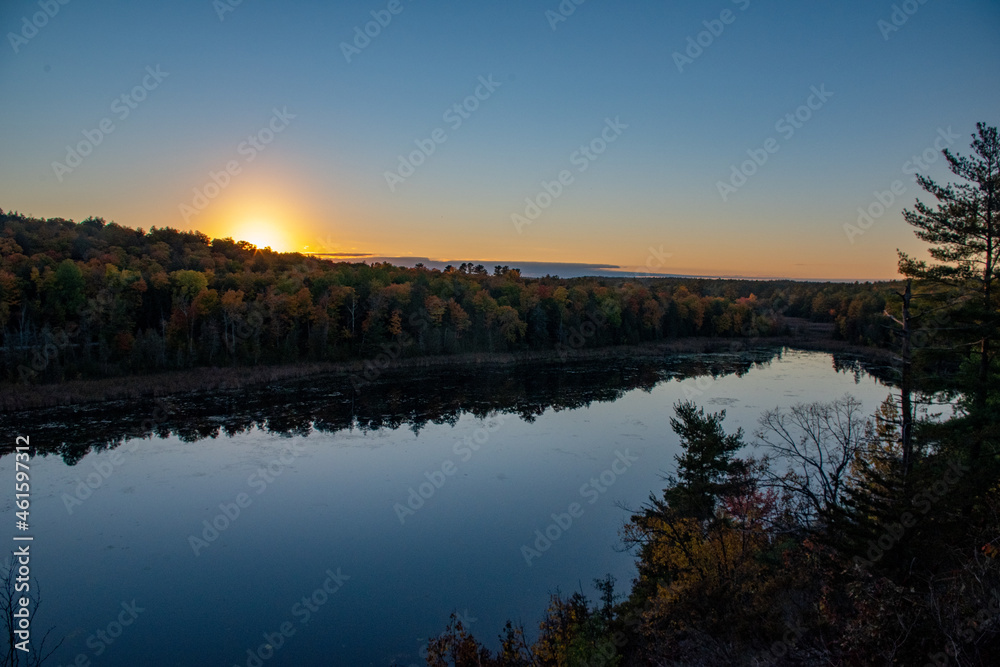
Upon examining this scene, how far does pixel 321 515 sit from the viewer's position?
15.9 metres

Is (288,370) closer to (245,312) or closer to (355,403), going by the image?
(245,312)

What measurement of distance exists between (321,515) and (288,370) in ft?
79.6

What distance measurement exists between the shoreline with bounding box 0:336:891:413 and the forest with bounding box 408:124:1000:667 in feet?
20.1

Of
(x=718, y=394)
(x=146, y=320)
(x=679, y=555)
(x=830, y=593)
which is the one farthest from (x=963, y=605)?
(x=146, y=320)

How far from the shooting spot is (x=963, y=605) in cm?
540

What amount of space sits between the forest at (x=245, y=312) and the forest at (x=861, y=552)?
906cm

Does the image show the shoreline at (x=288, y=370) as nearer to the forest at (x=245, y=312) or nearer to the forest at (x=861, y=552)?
the forest at (x=245, y=312)

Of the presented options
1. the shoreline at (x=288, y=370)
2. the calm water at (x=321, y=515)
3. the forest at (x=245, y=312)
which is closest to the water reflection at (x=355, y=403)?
the calm water at (x=321, y=515)

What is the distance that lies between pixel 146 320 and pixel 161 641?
113ft

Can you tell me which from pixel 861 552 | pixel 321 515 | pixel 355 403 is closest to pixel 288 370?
pixel 355 403

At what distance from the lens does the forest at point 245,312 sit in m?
33.2

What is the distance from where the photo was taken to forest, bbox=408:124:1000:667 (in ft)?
18.8

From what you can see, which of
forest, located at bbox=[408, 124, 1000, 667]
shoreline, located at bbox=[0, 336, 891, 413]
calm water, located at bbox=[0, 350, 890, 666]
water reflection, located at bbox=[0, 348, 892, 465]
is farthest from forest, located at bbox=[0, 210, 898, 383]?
forest, located at bbox=[408, 124, 1000, 667]

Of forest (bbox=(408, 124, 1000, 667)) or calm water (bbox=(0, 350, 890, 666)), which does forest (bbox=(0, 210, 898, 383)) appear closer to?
calm water (bbox=(0, 350, 890, 666))
